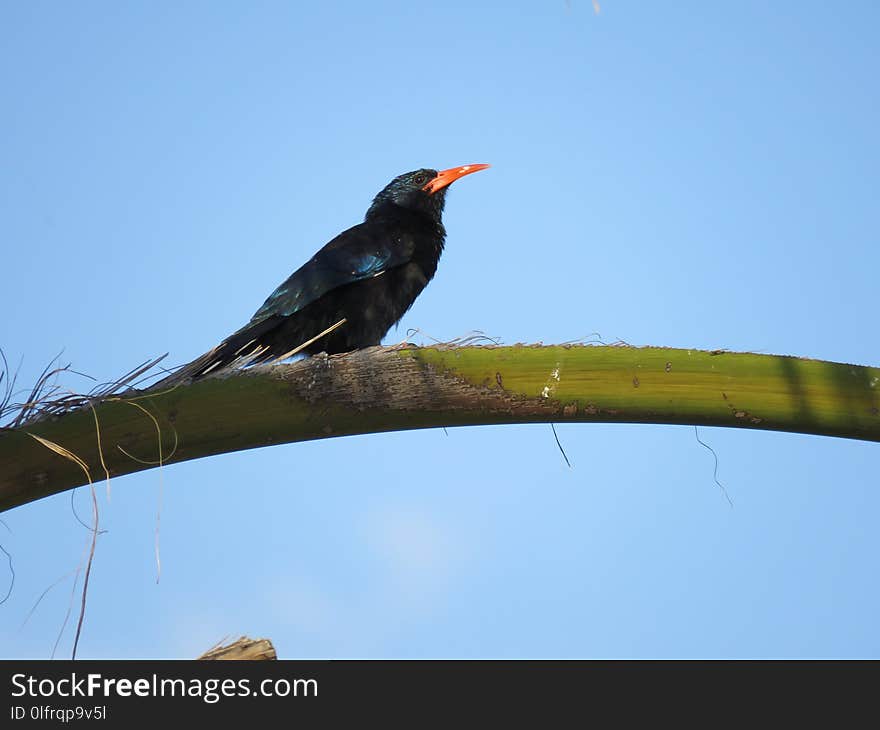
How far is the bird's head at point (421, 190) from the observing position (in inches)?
228

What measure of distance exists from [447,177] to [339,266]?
4.76ft

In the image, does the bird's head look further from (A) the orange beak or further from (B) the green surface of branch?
(B) the green surface of branch

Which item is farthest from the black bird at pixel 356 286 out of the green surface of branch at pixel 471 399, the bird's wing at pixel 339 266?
the green surface of branch at pixel 471 399

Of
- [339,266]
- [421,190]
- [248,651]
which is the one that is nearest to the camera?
[248,651]

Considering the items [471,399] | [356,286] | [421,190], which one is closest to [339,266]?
[356,286]

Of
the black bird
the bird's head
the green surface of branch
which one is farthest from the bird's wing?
the green surface of branch

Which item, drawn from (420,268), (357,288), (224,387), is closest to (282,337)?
(357,288)

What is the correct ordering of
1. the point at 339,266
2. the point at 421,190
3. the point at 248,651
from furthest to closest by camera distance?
the point at 421,190 < the point at 339,266 < the point at 248,651

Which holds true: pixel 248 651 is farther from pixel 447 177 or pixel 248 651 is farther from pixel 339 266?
pixel 447 177

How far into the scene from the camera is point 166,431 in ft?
6.45

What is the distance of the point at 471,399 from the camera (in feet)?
6.64
